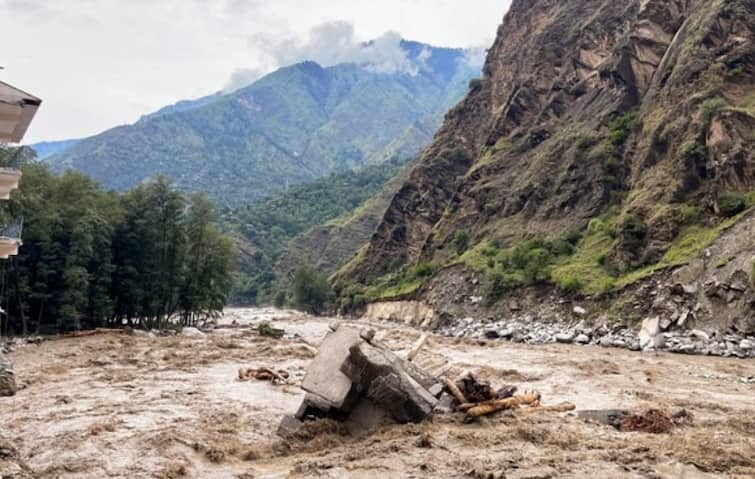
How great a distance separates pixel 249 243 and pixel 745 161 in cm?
14679

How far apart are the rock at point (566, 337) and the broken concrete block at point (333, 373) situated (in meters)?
23.7

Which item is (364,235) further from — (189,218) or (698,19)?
(698,19)

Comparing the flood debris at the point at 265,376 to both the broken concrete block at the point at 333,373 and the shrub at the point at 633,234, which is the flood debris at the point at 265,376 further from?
the shrub at the point at 633,234

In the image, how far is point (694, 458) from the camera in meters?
8.88

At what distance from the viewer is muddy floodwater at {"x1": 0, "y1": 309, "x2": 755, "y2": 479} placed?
9023mm

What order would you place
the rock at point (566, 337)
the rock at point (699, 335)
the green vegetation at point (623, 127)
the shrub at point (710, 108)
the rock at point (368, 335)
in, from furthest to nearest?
the green vegetation at point (623, 127)
the shrub at point (710, 108)
the rock at point (566, 337)
the rock at point (699, 335)
the rock at point (368, 335)

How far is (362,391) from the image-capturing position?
11781mm

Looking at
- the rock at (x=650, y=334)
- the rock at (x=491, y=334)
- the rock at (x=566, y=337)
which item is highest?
the rock at (x=650, y=334)

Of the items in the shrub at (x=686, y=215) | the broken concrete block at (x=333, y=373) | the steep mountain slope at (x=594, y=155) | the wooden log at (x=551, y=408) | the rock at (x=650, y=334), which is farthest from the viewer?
the steep mountain slope at (x=594, y=155)

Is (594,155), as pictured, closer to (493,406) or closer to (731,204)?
(731,204)

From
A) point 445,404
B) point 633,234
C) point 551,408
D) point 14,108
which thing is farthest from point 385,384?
point 633,234

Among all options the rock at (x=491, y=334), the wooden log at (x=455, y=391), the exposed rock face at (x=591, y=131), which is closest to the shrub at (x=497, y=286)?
the rock at (x=491, y=334)

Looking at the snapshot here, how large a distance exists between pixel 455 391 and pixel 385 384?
1.85 metres

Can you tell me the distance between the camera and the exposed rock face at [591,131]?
37969mm
